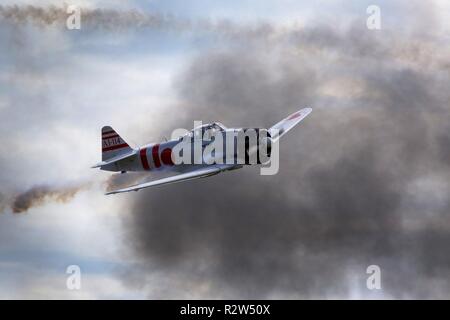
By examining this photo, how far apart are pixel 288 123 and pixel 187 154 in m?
8.96

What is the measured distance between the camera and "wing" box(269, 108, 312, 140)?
164ft

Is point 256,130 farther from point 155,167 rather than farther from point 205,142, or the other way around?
point 155,167

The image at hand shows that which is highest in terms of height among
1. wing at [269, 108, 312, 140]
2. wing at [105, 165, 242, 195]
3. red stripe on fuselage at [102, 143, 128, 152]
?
wing at [269, 108, 312, 140]

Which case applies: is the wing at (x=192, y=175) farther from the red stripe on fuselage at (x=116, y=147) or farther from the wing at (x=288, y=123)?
the red stripe on fuselage at (x=116, y=147)

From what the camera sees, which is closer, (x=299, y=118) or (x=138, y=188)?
(x=138, y=188)

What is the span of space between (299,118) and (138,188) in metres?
15.0

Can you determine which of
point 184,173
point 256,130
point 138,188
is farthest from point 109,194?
point 256,130

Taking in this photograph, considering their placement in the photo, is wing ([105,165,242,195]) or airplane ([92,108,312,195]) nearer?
wing ([105,165,242,195])

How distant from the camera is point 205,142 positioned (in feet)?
149

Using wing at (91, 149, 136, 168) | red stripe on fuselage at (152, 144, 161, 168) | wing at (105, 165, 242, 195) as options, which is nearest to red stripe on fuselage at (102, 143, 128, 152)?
wing at (91, 149, 136, 168)

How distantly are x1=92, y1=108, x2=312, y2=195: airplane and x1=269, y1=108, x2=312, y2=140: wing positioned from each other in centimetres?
14

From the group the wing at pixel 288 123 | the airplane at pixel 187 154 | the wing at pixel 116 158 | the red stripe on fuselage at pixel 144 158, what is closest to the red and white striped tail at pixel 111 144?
the airplane at pixel 187 154

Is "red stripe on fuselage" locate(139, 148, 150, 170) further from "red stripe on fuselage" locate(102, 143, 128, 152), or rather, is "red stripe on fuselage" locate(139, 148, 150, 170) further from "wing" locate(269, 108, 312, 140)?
"wing" locate(269, 108, 312, 140)
